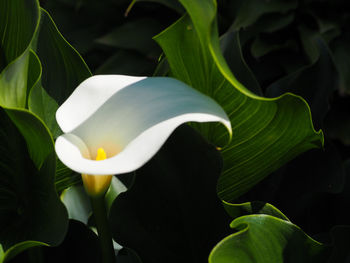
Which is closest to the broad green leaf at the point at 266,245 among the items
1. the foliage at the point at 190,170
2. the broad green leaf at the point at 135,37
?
the foliage at the point at 190,170

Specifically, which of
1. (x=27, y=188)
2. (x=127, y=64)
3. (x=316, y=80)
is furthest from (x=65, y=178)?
(x=127, y=64)

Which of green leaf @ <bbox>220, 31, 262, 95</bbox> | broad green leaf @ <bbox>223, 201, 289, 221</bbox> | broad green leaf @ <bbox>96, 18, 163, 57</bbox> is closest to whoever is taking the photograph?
broad green leaf @ <bbox>223, 201, 289, 221</bbox>

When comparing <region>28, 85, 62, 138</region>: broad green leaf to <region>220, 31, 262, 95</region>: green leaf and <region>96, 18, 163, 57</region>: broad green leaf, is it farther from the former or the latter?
<region>96, 18, 163, 57</region>: broad green leaf

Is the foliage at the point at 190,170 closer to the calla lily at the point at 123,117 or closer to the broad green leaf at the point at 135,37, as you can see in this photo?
the calla lily at the point at 123,117

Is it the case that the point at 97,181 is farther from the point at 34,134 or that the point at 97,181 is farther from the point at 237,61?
the point at 237,61

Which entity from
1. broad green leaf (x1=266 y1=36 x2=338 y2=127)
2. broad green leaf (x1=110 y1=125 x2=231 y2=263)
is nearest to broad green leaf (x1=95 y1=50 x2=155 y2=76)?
broad green leaf (x1=266 y1=36 x2=338 y2=127)
